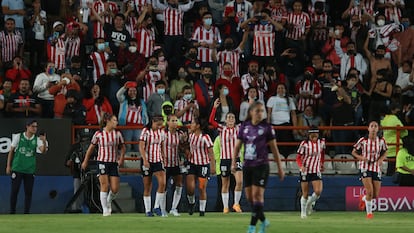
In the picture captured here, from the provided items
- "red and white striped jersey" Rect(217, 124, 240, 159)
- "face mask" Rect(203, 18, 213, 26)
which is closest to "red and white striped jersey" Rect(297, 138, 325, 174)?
"red and white striped jersey" Rect(217, 124, 240, 159)

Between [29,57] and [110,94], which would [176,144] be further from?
[29,57]

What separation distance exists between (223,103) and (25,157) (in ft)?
17.3

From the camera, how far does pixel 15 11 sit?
29.8 m

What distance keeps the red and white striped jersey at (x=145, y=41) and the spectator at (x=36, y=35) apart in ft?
8.60

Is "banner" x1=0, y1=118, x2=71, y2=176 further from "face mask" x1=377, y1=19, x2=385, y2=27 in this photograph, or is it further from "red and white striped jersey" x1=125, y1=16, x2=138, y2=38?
"face mask" x1=377, y1=19, x2=385, y2=27

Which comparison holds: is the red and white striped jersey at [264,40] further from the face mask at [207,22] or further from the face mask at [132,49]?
the face mask at [132,49]

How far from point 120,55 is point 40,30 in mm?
2425

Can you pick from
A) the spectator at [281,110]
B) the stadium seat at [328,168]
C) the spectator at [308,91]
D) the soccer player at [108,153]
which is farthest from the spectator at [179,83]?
the soccer player at [108,153]

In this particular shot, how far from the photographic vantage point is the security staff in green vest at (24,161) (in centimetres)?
2630

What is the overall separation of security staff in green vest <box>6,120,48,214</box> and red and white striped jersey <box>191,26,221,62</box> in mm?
5853

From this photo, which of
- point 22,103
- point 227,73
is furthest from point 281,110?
point 22,103

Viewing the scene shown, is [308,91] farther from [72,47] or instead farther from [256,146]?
[256,146]

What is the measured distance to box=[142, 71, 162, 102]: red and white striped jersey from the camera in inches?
1148


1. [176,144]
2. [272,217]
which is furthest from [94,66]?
[272,217]
